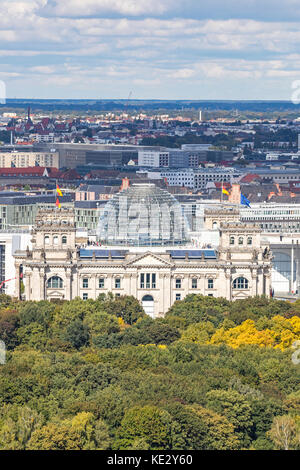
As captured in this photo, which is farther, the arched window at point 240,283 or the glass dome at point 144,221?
the glass dome at point 144,221

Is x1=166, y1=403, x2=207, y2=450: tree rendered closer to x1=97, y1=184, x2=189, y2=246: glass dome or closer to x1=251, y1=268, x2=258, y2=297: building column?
x1=251, y1=268, x2=258, y2=297: building column

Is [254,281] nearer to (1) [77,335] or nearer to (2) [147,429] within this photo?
(1) [77,335]

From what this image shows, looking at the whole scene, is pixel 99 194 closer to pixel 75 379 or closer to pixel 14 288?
pixel 14 288

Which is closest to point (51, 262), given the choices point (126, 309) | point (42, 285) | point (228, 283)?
point (42, 285)

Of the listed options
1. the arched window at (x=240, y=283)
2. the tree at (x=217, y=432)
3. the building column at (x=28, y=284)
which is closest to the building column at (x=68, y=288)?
the building column at (x=28, y=284)

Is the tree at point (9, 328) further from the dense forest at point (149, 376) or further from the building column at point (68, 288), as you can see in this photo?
the building column at point (68, 288)
